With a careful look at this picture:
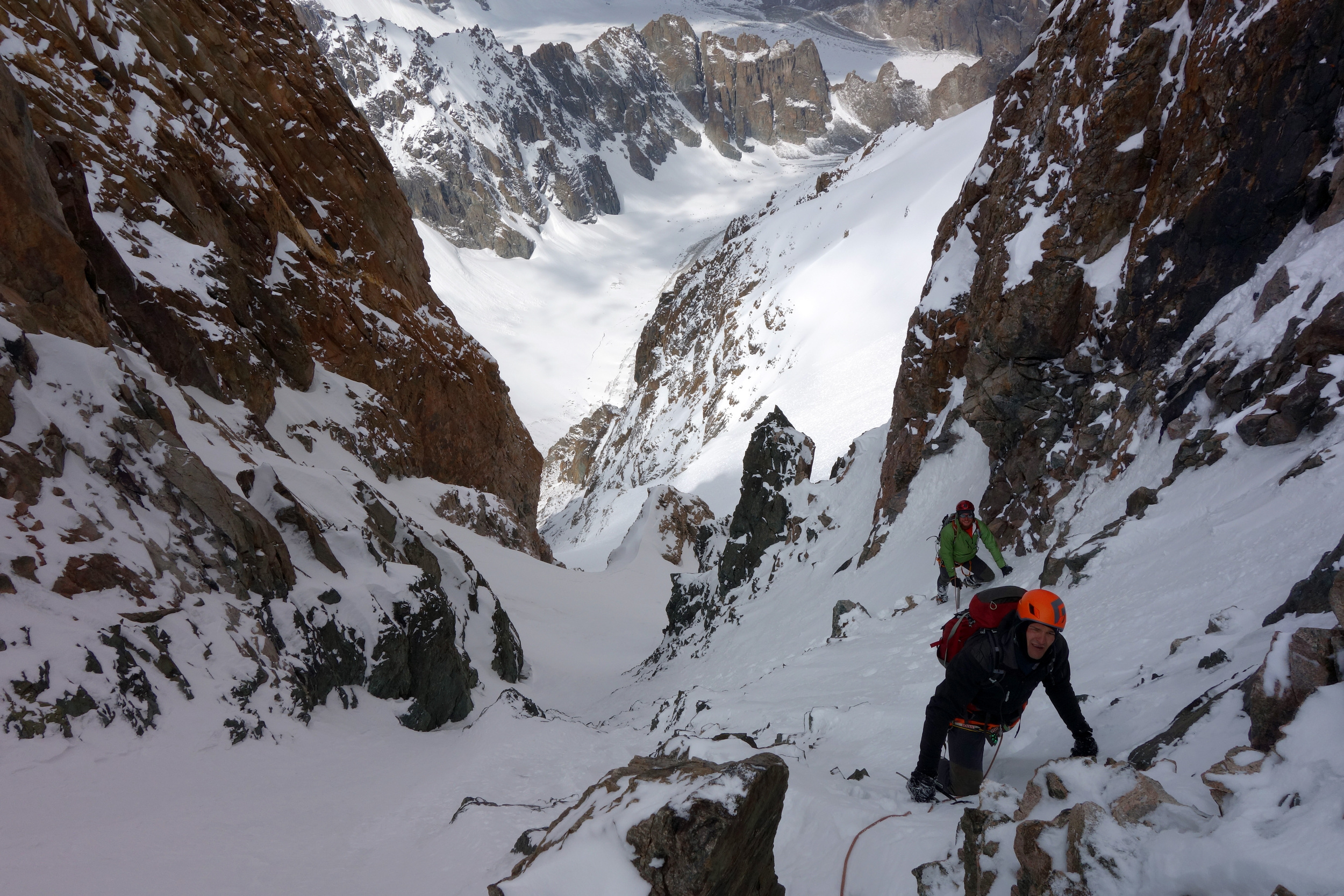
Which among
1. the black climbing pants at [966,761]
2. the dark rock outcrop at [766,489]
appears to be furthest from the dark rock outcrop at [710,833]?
the dark rock outcrop at [766,489]

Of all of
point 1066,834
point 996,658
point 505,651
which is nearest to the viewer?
point 1066,834

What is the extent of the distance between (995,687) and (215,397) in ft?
50.1

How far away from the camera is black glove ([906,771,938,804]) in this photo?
3.82 m

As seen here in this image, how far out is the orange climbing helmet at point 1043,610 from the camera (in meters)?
3.32

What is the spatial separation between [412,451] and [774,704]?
17.9 m

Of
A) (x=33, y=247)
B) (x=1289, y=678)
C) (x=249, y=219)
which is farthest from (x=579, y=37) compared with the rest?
(x=1289, y=678)

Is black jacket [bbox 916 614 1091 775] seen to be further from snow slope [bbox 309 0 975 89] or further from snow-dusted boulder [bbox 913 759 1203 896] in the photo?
snow slope [bbox 309 0 975 89]

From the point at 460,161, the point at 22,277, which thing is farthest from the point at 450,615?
the point at 460,161

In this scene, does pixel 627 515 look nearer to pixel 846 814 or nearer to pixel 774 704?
pixel 774 704

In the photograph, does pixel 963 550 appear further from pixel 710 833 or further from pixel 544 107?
pixel 544 107

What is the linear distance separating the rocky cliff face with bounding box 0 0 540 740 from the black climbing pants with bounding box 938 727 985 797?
20.2ft

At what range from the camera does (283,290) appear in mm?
19719

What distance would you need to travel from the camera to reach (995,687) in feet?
12.0

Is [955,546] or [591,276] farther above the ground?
[591,276]
